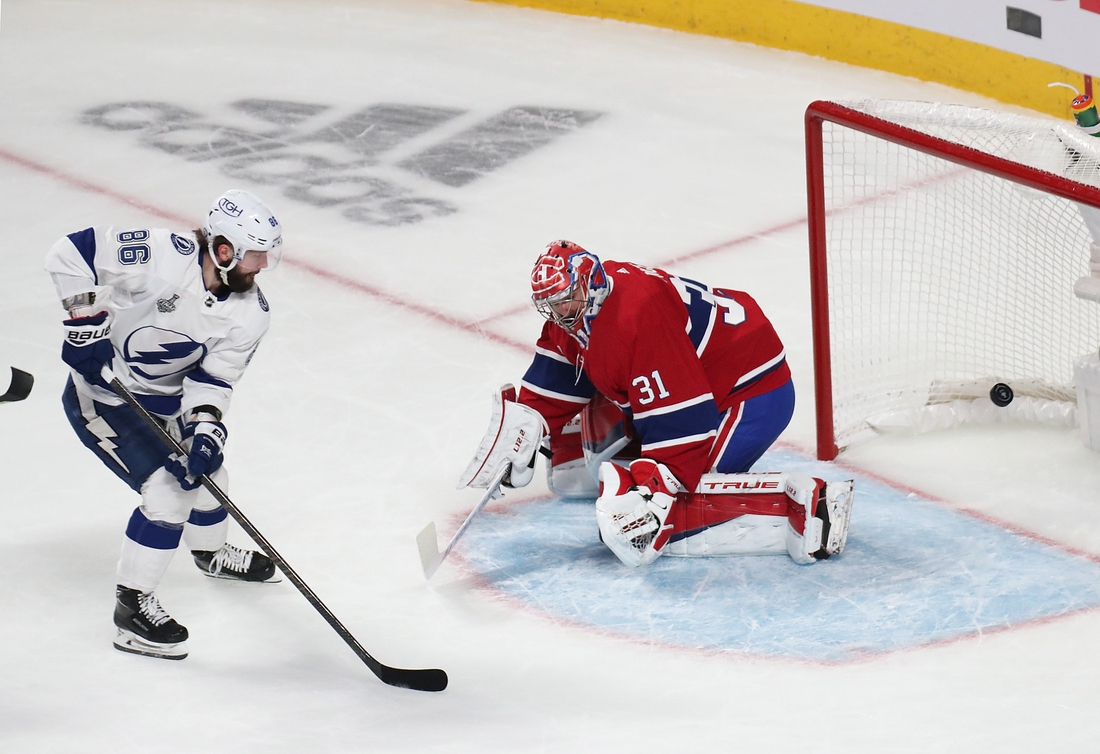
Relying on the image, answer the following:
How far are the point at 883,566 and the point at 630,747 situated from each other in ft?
2.95

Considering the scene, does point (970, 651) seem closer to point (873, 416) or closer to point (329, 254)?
point (873, 416)

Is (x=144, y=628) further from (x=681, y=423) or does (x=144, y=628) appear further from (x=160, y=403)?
(x=681, y=423)

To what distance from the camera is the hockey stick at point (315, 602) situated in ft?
10.1

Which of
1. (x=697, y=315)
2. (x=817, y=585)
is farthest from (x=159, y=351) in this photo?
(x=817, y=585)

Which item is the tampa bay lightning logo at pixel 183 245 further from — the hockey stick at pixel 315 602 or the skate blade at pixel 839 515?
the skate blade at pixel 839 515

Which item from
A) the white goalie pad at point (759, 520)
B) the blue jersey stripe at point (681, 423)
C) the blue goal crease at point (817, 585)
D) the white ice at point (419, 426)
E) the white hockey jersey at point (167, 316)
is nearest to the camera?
the white ice at point (419, 426)

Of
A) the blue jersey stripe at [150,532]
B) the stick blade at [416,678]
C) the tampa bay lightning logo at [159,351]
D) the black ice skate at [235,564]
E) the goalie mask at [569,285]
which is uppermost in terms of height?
the goalie mask at [569,285]

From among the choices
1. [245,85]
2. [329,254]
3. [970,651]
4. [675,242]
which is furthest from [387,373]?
[245,85]

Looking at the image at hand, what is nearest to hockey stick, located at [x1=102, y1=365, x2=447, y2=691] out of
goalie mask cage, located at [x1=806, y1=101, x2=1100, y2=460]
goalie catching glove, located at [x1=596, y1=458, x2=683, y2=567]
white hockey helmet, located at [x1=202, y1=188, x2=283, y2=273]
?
white hockey helmet, located at [x1=202, y1=188, x2=283, y2=273]

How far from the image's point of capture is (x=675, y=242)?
546 cm

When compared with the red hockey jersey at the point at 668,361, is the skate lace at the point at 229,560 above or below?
below

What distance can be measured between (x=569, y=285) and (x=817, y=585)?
880 mm

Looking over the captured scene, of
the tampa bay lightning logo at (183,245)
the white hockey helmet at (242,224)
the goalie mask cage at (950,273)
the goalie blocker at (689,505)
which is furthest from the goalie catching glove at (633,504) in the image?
the tampa bay lightning logo at (183,245)

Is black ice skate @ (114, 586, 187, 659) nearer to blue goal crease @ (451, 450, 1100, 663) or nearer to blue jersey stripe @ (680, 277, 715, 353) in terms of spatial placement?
blue goal crease @ (451, 450, 1100, 663)
